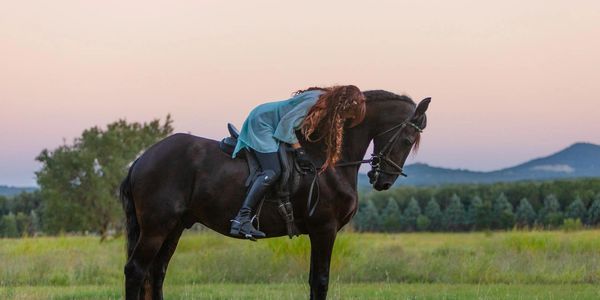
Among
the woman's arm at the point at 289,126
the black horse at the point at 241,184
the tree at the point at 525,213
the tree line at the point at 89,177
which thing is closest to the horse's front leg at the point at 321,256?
the black horse at the point at 241,184

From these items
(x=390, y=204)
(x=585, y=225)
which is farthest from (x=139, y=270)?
(x=390, y=204)

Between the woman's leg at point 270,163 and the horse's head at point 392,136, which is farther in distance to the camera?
the horse's head at point 392,136

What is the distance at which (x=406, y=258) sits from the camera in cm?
1662

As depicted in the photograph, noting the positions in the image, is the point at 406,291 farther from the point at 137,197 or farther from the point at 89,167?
the point at 89,167

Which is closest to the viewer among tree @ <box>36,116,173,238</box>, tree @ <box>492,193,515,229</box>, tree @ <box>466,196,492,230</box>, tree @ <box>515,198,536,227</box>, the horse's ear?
the horse's ear

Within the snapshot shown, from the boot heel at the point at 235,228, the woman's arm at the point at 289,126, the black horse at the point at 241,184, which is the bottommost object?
the boot heel at the point at 235,228

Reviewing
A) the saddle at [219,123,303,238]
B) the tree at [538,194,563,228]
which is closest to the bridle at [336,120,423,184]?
the saddle at [219,123,303,238]

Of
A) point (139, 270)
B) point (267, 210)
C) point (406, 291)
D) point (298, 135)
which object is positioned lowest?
point (406, 291)

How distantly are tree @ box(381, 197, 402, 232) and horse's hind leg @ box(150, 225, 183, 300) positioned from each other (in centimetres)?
5058

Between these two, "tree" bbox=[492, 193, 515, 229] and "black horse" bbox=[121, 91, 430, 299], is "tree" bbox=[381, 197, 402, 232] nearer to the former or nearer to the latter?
"tree" bbox=[492, 193, 515, 229]

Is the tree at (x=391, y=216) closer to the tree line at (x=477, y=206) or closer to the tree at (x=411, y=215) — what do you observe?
the tree line at (x=477, y=206)

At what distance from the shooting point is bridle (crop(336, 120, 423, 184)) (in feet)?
24.2

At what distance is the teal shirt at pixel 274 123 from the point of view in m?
7.29

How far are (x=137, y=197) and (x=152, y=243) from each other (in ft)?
1.69
